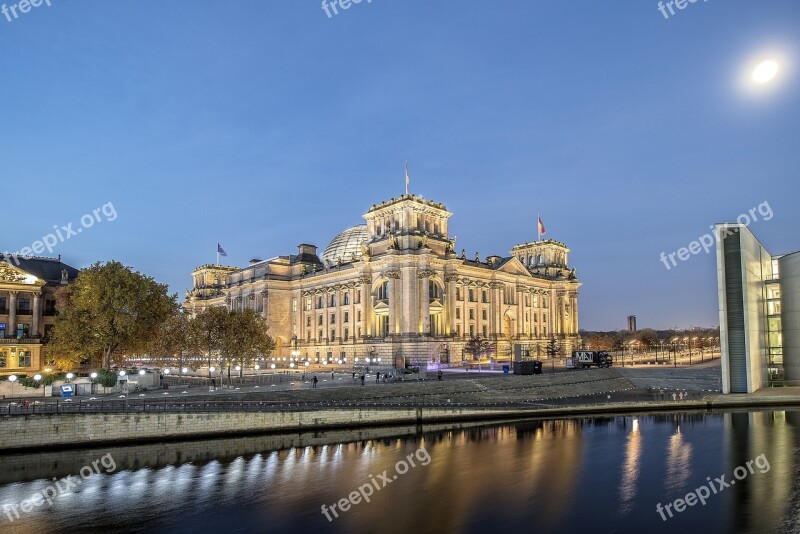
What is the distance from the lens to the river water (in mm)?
27234

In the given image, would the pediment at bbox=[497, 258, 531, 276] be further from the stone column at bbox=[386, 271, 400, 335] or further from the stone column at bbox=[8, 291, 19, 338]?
the stone column at bbox=[8, 291, 19, 338]

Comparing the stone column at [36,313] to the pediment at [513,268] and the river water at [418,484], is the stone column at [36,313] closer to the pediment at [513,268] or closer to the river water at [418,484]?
the river water at [418,484]

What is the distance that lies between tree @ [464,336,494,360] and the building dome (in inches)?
1536

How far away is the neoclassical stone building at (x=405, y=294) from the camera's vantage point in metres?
104

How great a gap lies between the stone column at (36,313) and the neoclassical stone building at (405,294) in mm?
50931

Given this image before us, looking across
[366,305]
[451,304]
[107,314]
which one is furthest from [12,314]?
[451,304]

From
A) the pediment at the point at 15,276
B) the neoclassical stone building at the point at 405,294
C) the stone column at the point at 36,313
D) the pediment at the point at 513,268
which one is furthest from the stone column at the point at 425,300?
the pediment at the point at 15,276

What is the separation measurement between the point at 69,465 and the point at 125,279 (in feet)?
103

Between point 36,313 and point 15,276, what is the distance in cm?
595

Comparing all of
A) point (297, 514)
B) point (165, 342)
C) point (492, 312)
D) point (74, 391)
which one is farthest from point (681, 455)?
point (492, 312)

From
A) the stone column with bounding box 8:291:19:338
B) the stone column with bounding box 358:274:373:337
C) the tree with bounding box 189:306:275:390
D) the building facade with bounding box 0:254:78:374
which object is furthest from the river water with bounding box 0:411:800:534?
the stone column with bounding box 358:274:373:337

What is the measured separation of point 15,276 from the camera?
8138 cm

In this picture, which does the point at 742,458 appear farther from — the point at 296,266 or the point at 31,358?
the point at 296,266

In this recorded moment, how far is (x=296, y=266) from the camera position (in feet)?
448
